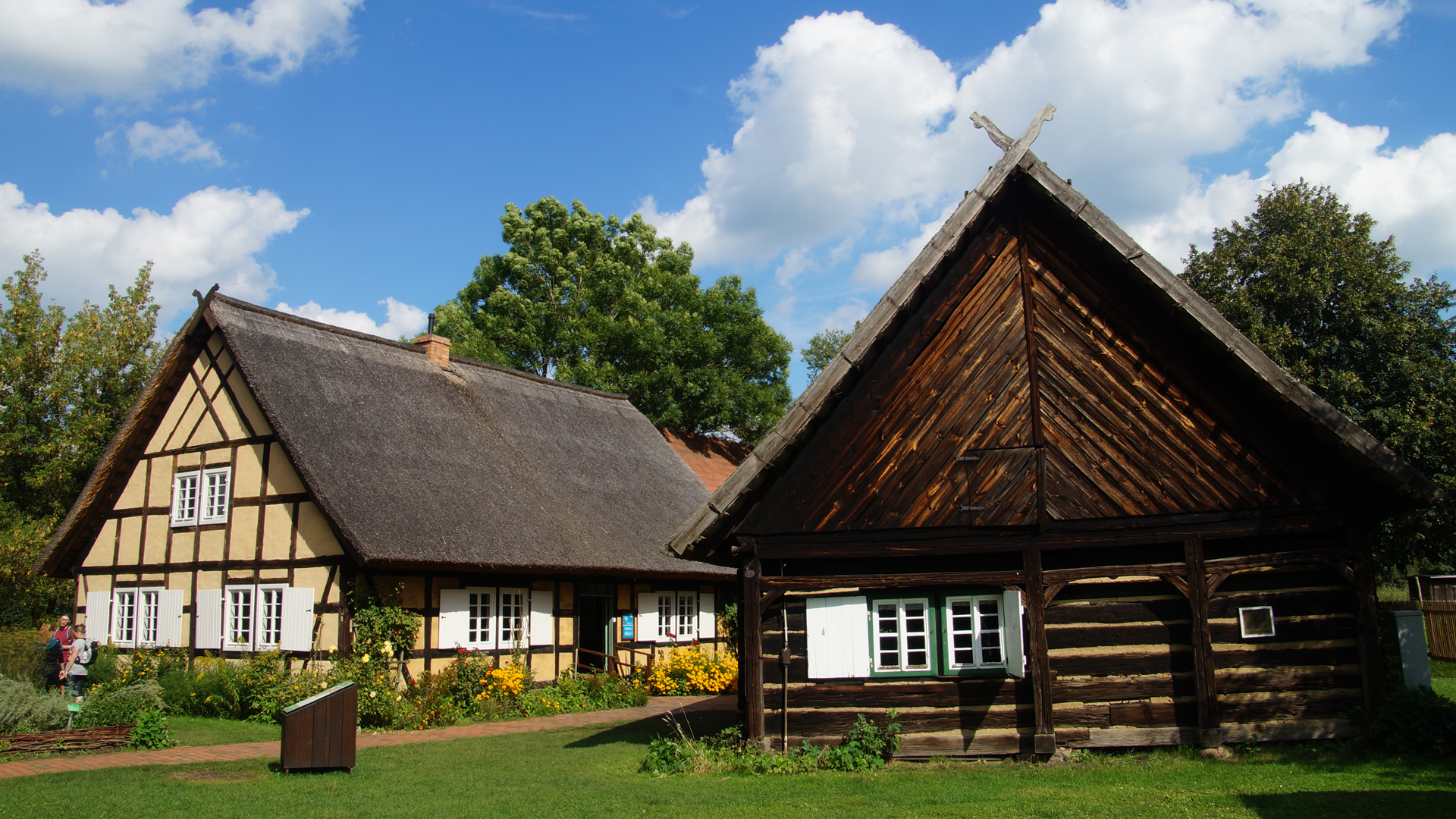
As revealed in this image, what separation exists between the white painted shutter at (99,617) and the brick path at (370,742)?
9.06 meters

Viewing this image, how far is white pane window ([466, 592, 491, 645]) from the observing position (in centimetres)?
1861

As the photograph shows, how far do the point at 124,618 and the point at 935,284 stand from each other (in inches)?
737

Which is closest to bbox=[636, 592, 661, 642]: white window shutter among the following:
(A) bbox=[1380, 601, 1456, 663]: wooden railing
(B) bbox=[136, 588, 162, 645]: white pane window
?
(B) bbox=[136, 588, 162, 645]: white pane window

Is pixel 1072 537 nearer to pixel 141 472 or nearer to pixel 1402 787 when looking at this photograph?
pixel 1402 787

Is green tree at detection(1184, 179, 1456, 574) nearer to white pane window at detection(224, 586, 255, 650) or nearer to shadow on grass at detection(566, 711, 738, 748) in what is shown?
shadow on grass at detection(566, 711, 738, 748)

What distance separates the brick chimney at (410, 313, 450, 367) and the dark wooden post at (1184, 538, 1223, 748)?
1830cm

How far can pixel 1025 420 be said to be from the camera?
37.7ft

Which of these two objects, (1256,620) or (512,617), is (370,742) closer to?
(512,617)

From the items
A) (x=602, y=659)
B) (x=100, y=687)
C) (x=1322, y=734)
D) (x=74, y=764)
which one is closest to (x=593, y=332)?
(x=602, y=659)

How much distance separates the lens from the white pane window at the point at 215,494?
1930 cm

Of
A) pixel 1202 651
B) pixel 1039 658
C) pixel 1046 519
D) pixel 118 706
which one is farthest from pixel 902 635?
pixel 118 706

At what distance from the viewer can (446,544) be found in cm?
1745

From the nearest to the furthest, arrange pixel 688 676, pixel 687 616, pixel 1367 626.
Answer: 1. pixel 1367 626
2. pixel 688 676
3. pixel 687 616

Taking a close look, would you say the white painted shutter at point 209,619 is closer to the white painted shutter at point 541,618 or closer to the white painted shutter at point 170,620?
the white painted shutter at point 170,620
